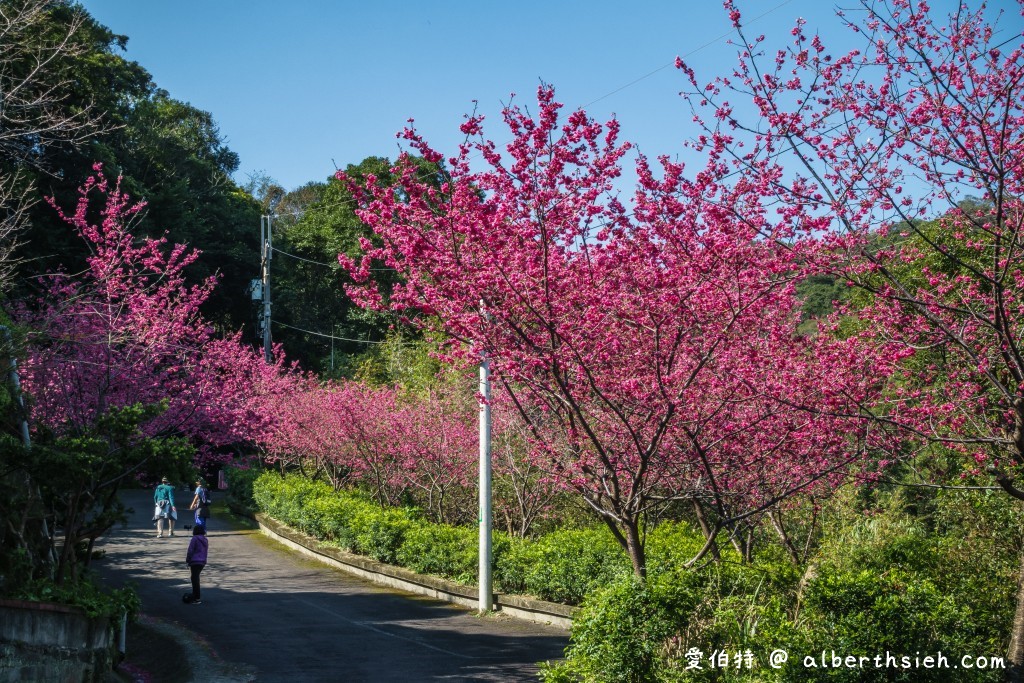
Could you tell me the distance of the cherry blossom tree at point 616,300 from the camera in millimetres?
7859

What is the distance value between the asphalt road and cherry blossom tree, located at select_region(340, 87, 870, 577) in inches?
163

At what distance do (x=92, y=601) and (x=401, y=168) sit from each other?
6649 millimetres

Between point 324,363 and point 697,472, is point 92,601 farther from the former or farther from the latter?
point 324,363

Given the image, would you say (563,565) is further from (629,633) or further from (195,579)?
(629,633)

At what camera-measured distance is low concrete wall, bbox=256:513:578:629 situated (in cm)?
1477

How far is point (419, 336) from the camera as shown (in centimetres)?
3819

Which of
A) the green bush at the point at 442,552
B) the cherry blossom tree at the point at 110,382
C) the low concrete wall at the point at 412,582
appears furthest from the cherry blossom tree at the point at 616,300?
the green bush at the point at 442,552

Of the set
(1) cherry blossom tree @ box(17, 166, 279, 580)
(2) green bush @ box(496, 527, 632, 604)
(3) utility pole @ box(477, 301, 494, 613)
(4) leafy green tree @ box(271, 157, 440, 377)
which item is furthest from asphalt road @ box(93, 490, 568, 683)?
(4) leafy green tree @ box(271, 157, 440, 377)

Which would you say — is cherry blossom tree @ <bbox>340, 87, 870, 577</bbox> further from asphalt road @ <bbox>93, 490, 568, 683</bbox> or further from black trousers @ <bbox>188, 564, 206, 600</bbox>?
black trousers @ <bbox>188, 564, 206, 600</bbox>

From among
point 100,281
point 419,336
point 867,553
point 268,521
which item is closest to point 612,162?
point 867,553

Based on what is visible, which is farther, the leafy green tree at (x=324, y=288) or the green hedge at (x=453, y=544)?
the leafy green tree at (x=324, y=288)

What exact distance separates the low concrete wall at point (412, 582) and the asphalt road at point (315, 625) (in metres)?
0.26

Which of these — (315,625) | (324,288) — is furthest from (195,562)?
(324,288)

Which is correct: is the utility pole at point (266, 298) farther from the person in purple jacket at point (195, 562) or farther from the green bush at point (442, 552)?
the person in purple jacket at point (195, 562)
